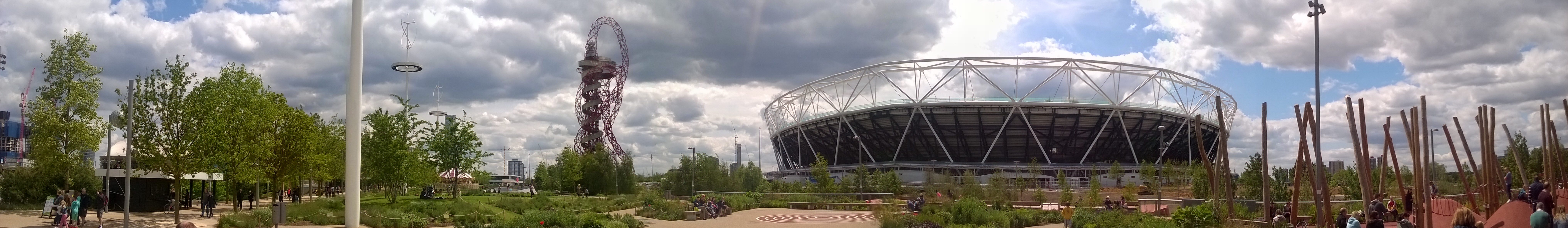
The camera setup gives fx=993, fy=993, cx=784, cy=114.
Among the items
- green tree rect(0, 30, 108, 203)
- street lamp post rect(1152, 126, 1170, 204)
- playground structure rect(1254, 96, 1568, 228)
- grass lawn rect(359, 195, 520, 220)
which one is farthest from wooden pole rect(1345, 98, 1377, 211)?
green tree rect(0, 30, 108, 203)

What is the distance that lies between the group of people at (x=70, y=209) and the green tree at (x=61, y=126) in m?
5.63

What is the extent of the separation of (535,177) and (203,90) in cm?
7617

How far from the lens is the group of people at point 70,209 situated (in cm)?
2025

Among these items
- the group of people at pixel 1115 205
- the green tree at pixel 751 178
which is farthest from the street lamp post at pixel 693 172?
the group of people at pixel 1115 205

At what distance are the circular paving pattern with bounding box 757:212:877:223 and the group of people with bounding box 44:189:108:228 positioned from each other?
15.3 meters

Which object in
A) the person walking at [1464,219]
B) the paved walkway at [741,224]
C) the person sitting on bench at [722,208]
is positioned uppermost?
the person walking at [1464,219]

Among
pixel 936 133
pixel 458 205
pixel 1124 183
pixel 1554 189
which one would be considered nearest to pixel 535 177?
pixel 936 133

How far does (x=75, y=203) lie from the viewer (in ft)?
68.5

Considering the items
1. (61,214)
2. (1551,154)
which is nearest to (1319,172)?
(1551,154)

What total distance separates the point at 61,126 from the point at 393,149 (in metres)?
10.5

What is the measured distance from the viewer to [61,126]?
28391 mm

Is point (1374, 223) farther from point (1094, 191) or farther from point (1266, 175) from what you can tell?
point (1094, 191)

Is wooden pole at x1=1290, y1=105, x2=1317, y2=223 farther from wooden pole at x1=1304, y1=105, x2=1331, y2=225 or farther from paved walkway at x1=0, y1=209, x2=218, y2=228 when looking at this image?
paved walkway at x1=0, y1=209, x2=218, y2=228

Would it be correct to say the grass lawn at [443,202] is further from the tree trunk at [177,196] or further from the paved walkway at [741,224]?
the tree trunk at [177,196]
